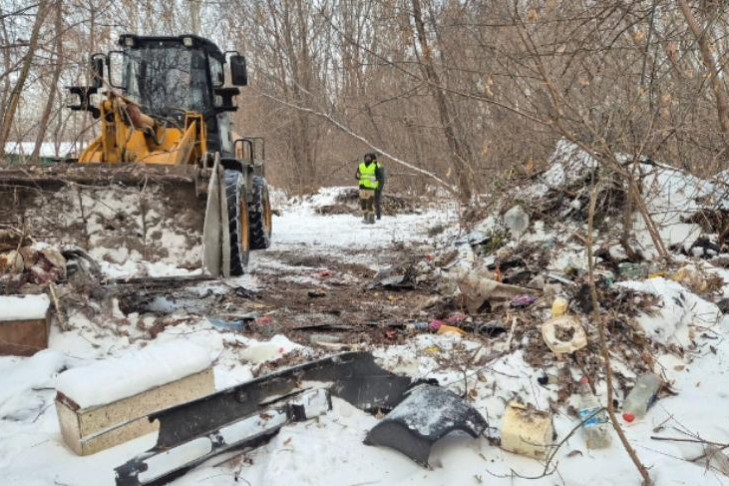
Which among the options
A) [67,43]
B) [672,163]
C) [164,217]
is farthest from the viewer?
[67,43]

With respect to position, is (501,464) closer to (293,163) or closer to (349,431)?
(349,431)

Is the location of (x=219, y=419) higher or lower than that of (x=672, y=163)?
lower

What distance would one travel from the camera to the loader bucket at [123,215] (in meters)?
5.45

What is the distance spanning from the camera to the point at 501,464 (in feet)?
8.64

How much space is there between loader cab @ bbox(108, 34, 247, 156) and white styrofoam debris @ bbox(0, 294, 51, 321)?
3.67 meters

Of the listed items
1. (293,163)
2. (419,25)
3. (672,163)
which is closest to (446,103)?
(419,25)

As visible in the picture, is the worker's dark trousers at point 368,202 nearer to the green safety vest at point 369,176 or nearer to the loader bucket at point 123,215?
the green safety vest at point 369,176

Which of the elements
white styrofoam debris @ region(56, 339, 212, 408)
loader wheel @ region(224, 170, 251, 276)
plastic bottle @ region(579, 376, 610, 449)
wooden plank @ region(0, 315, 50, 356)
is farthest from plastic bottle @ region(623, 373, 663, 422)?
loader wheel @ region(224, 170, 251, 276)

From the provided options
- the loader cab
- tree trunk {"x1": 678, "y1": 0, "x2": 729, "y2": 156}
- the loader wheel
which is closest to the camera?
tree trunk {"x1": 678, "y1": 0, "x2": 729, "y2": 156}

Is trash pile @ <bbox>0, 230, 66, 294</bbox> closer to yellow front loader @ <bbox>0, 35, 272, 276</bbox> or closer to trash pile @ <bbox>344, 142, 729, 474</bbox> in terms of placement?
yellow front loader @ <bbox>0, 35, 272, 276</bbox>

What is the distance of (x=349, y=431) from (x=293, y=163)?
18.0 m

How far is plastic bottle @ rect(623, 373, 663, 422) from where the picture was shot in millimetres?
3018

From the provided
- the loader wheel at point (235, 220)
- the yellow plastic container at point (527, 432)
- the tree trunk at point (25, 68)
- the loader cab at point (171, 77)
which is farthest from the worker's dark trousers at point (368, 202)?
the yellow plastic container at point (527, 432)

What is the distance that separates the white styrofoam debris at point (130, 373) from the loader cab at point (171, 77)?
4575 millimetres
